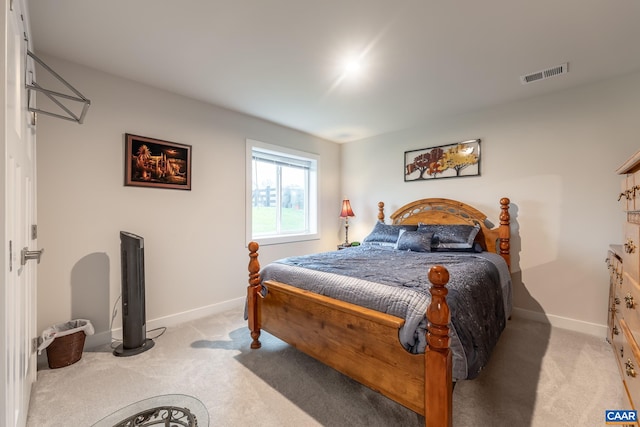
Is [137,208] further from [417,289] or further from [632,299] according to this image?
[632,299]

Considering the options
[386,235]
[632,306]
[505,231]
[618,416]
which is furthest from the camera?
[386,235]

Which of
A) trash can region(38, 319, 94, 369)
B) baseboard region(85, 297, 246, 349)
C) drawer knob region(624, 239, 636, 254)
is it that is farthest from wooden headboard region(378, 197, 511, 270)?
trash can region(38, 319, 94, 369)

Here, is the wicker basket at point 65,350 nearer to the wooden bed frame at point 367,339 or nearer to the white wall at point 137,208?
the white wall at point 137,208

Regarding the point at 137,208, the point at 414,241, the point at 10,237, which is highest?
the point at 137,208

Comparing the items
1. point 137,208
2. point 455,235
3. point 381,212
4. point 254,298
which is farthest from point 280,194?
point 455,235

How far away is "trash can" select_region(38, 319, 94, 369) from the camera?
204cm

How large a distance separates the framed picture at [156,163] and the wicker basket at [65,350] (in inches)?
52.5

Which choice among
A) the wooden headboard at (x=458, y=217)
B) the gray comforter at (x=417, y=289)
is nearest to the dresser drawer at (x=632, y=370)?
the gray comforter at (x=417, y=289)

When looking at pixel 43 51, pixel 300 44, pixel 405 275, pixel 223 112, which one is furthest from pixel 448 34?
pixel 43 51

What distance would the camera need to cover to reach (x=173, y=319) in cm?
290

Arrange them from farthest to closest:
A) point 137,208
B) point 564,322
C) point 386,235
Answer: point 386,235 → point 564,322 → point 137,208

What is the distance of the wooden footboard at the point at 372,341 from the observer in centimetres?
131

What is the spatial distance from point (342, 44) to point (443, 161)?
223cm

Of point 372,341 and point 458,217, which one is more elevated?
point 458,217
